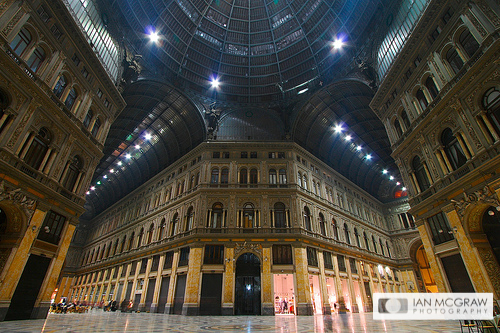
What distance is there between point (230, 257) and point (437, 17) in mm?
27293

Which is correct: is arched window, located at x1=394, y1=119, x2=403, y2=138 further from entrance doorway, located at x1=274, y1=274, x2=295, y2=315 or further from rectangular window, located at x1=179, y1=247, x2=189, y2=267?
rectangular window, located at x1=179, y1=247, x2=189, y2=267

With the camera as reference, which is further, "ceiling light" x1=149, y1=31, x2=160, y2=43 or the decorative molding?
"ceiling light" x1=149, y1=31, x2=160, y2=43

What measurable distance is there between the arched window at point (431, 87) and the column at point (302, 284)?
18563 millimetres

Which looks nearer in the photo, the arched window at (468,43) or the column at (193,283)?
the arched window at (468,43)

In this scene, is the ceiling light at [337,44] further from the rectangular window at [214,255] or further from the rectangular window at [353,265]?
the rectangular window at [214,255]

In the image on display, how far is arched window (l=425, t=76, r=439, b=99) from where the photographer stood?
18487 mm

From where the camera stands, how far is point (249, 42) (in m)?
38.1

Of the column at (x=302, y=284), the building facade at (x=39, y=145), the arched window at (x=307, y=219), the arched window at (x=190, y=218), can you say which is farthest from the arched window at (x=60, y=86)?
the arched window at (x=307, y=219)

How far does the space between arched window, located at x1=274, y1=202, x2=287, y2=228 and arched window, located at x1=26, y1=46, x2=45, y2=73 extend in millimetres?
24754

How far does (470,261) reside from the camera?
14758 millimetres

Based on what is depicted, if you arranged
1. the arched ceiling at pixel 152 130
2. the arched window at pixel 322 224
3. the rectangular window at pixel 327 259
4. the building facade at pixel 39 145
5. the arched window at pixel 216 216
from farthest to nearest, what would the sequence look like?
the arched ceiling at pixel 152 130 < the arched window at pixel 322 224 < the rectangular window at pixel 327 259 < the arched window at pixel 216 216 < the building facade at pixel 39 145

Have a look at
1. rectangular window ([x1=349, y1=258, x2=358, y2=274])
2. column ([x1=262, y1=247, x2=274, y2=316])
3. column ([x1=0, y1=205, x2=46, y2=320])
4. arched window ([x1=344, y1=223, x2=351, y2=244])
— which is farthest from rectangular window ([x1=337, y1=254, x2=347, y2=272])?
column ([x1=0, y1=205, x2=46, y2=320])

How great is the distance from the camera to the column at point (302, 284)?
76.1 ft

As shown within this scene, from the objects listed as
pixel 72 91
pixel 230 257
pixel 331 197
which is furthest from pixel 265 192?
pixel 72 91
